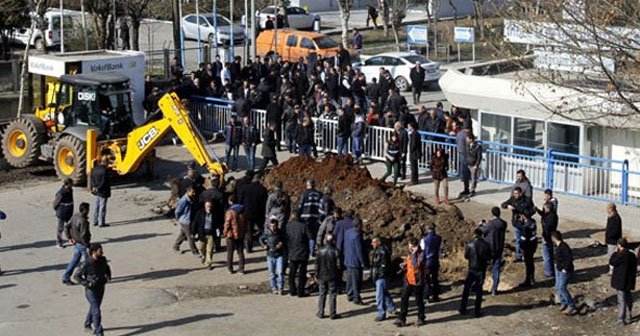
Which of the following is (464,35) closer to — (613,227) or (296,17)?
(296,17)

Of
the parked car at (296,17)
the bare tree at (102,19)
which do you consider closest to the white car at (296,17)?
the parked car at (296,17)

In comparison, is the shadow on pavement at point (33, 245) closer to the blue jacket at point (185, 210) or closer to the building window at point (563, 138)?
the blue jacket at point (185, 210)

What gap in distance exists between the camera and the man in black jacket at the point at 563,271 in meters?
18.3

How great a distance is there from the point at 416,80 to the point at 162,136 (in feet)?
41.2

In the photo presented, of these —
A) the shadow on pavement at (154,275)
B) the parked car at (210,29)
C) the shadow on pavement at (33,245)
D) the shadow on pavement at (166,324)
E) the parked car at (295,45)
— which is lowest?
the shadow on pavement at (166,324)

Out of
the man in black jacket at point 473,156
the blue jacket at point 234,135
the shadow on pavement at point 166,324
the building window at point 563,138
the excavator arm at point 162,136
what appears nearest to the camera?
the shadow on pavement at point 166,324

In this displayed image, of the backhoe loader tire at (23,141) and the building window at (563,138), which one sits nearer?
the building window at (563,138)

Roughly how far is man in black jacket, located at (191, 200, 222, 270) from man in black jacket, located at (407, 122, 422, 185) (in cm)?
660

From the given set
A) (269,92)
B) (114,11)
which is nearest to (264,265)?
(269,92)

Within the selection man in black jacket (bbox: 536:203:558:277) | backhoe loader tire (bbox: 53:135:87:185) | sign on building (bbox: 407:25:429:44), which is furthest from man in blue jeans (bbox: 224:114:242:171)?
sign on building (bbox: 407:25:429:44)

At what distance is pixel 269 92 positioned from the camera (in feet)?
106

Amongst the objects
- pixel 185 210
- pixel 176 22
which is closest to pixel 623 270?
pixel 185 210

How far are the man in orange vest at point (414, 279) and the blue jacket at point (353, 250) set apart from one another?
0.80 metres

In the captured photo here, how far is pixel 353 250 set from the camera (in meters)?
18.4
